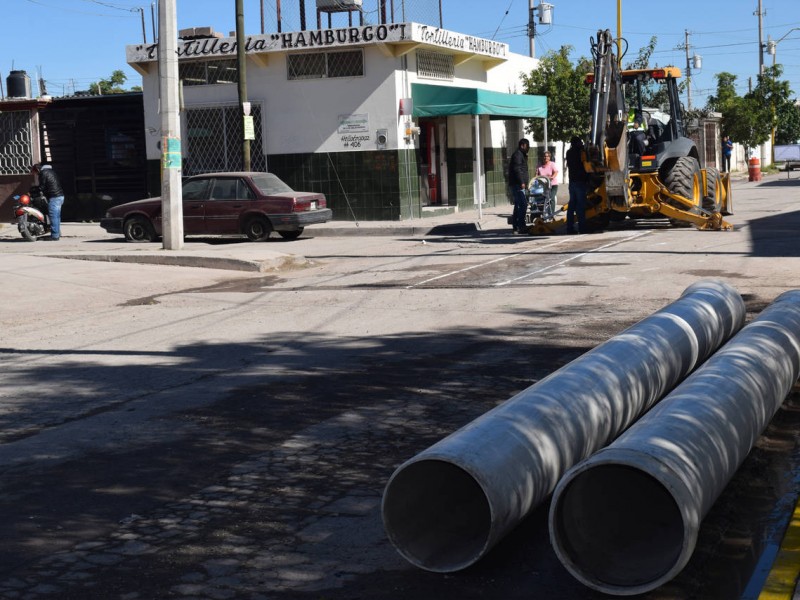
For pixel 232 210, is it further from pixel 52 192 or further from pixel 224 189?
pixel 52 192

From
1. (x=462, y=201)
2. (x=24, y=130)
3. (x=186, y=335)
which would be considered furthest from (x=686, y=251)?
(x=24, y=130)

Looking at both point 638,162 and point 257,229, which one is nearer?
point 638,162

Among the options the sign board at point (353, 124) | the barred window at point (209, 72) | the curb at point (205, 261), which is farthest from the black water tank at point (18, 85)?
the curb at point (205, 261)

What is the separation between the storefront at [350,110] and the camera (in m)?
26.8

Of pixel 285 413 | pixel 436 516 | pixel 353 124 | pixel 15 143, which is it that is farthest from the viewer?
pixel 15 143

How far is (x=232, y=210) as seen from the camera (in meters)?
22.8

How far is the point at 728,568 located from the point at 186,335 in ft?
22.7

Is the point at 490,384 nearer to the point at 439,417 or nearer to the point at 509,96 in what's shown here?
the point at 439,417

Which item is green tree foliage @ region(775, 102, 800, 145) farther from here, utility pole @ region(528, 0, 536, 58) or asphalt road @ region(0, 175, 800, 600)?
asphalt road @ region(0, 175, 800, 600)

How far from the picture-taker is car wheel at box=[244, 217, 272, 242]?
2267cm

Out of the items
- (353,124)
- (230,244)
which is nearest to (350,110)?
(353,124)

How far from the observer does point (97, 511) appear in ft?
17.2

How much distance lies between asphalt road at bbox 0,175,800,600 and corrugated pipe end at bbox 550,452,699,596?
118 mm

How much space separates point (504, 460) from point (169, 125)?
1525 centimetres
